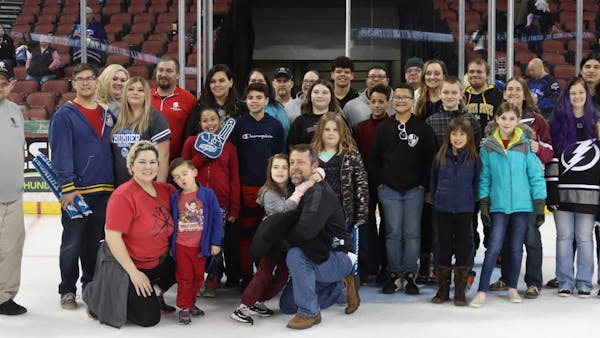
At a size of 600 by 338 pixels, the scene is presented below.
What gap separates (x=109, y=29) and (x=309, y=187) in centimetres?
466

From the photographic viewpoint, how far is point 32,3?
25.5ft

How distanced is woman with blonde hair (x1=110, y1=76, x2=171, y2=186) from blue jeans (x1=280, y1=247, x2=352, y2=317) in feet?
2.90

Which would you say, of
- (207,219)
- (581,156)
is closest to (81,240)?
(207,219)

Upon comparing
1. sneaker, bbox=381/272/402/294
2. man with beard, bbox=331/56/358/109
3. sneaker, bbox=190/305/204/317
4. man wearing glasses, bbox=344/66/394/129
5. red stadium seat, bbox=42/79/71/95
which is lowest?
sneaker, bbox=190/305/204/317

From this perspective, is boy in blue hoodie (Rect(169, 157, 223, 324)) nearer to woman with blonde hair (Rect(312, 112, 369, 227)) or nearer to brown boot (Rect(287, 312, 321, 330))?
brown boot (Rect(287, 312, 321, 330))

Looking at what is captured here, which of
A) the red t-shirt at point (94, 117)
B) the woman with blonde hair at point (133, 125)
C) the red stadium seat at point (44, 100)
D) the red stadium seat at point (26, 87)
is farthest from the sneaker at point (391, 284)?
the red stadium seat at point (26, 87)

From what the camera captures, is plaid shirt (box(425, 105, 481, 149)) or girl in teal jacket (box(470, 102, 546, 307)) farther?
plaid shirt (box(425, 105, 481, 149))

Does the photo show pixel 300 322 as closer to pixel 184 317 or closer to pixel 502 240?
pixel 184 317

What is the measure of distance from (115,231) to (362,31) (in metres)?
5.72

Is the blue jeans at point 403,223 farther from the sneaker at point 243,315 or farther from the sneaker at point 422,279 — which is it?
the sneaker at point 243,315

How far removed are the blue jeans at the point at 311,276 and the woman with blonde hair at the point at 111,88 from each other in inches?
49.4

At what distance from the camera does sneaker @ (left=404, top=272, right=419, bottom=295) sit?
161 inches

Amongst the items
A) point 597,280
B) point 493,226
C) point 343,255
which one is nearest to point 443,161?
point 493,226

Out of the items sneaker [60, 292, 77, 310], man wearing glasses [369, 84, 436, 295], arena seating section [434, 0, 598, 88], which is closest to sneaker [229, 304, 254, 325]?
sneaker [60, 292, 77, 310]
